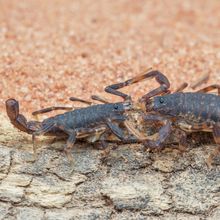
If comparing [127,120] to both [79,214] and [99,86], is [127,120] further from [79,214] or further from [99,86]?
[99,86]

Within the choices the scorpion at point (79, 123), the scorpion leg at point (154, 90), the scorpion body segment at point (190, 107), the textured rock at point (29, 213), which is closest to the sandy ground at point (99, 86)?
the textured rock at point (29, 213)

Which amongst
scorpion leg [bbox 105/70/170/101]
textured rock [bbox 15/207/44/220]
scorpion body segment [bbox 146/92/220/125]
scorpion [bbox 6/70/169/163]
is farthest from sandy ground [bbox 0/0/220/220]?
scorpion leg [bbox 105/70/170/101]

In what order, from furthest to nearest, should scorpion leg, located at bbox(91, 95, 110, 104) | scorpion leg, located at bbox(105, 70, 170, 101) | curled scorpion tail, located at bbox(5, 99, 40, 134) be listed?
1. scorpion leg, located at bbox(91, 95, 110, 104)
2. scorpion leg, located at bbox(105, 70, 170, 101)
3. curled scorpion tail, located at bbox(5, 99, 40, 134)

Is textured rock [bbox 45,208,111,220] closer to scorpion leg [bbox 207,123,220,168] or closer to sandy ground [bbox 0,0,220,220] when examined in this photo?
sandy ground [bbox 0,0,220,220]

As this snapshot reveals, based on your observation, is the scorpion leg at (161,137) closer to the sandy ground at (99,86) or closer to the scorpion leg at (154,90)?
the sandy ground at (99,86)

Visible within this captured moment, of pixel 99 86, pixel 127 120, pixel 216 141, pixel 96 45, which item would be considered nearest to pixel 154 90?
pixel 127 120

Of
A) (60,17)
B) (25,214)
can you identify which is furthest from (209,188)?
(60,17)
